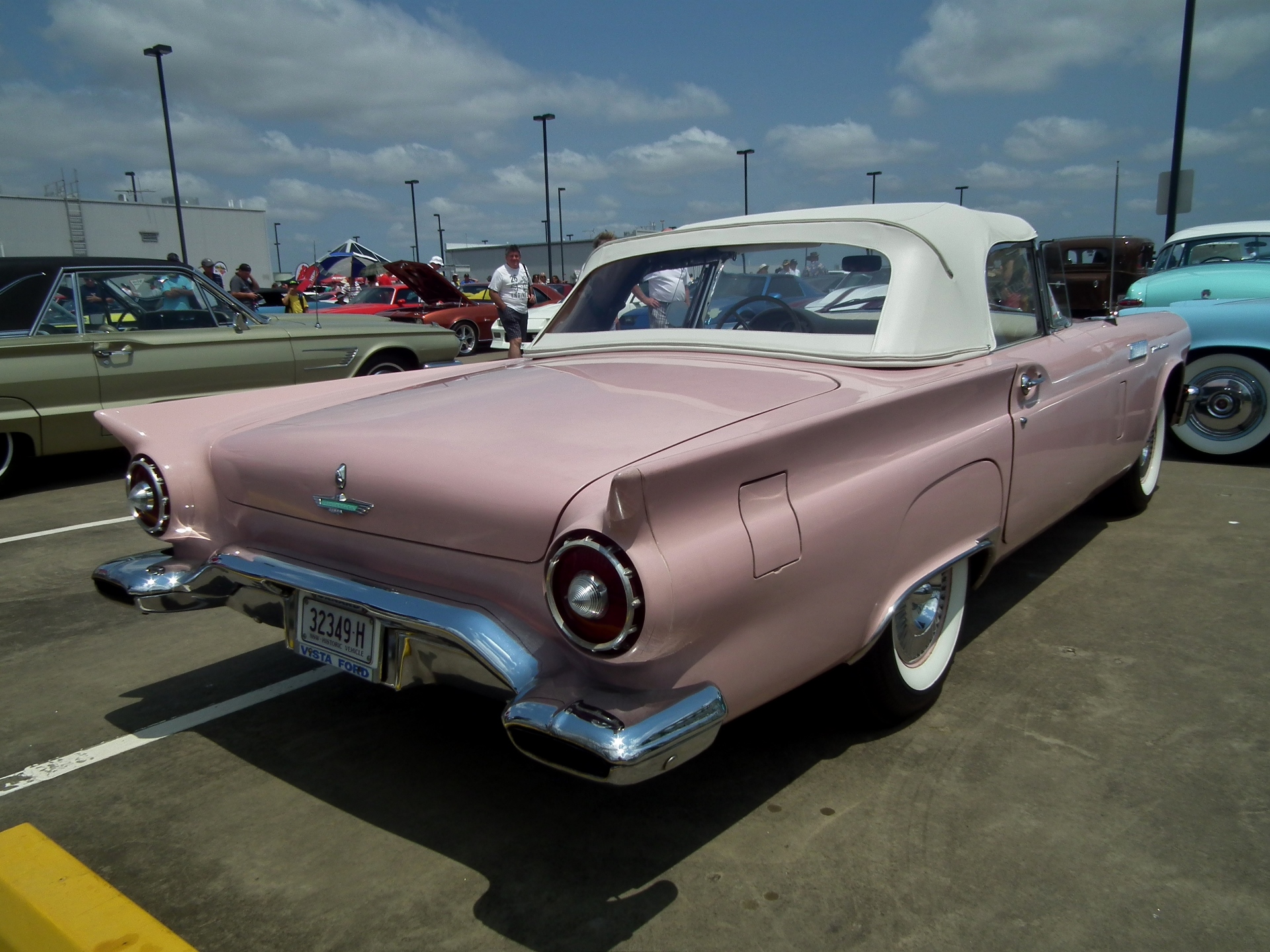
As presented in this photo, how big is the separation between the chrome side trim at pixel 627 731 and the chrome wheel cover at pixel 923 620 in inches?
41.8

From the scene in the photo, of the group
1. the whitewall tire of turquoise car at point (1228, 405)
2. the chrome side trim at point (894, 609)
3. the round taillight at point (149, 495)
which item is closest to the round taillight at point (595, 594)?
the chrome side trim at point (894, 609)

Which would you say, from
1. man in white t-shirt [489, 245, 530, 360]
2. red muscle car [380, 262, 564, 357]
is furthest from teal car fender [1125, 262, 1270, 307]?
red muscle car [380, 262, 564, 357]

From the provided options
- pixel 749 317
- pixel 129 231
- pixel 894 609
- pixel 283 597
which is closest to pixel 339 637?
pixel 283 597

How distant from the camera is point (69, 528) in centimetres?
546

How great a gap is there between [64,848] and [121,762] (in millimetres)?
455

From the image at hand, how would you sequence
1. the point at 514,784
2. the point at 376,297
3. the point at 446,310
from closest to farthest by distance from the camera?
1. the point at 514,784
2. the point at 446,310
3. the point at 376,297

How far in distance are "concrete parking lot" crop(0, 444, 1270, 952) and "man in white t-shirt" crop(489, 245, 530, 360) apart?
8042 millimetres

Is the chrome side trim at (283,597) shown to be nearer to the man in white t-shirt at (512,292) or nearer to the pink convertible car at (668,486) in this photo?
the pink convertible car at (668,486)

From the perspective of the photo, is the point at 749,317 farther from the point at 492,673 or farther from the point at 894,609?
the point at 492,673

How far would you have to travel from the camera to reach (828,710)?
2.94 m

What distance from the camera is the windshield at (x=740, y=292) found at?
316 cm

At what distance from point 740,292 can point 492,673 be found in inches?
77.4

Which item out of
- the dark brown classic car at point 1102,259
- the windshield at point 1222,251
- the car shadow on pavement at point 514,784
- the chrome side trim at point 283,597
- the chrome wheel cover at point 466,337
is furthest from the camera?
the chrome wheel cover at point 466,337

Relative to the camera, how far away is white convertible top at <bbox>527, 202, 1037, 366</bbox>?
2.96m
